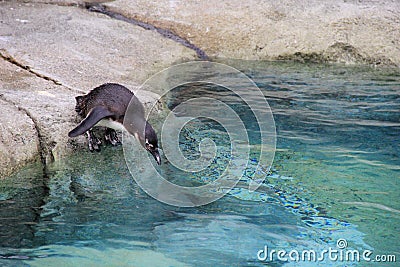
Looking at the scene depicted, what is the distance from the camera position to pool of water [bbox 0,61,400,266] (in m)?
3.42

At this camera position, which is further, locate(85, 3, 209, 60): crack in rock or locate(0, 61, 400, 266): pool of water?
locate(85, 3, 209, 60): crack in rock

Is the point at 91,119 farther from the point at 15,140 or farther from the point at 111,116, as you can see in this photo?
the point at 15,140

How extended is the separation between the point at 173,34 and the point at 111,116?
395cm

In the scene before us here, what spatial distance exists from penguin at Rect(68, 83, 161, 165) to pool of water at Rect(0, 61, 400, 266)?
0.26 meters

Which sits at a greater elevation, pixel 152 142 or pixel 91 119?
pixel 91 119

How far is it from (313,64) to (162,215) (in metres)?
4.96

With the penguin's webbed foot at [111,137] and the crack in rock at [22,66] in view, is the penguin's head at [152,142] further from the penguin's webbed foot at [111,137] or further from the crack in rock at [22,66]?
the crack in rock at [22,66]

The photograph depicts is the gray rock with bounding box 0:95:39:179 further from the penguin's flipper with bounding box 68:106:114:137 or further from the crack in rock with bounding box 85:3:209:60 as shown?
the crack in rock with bounding box 85:3:209:60
